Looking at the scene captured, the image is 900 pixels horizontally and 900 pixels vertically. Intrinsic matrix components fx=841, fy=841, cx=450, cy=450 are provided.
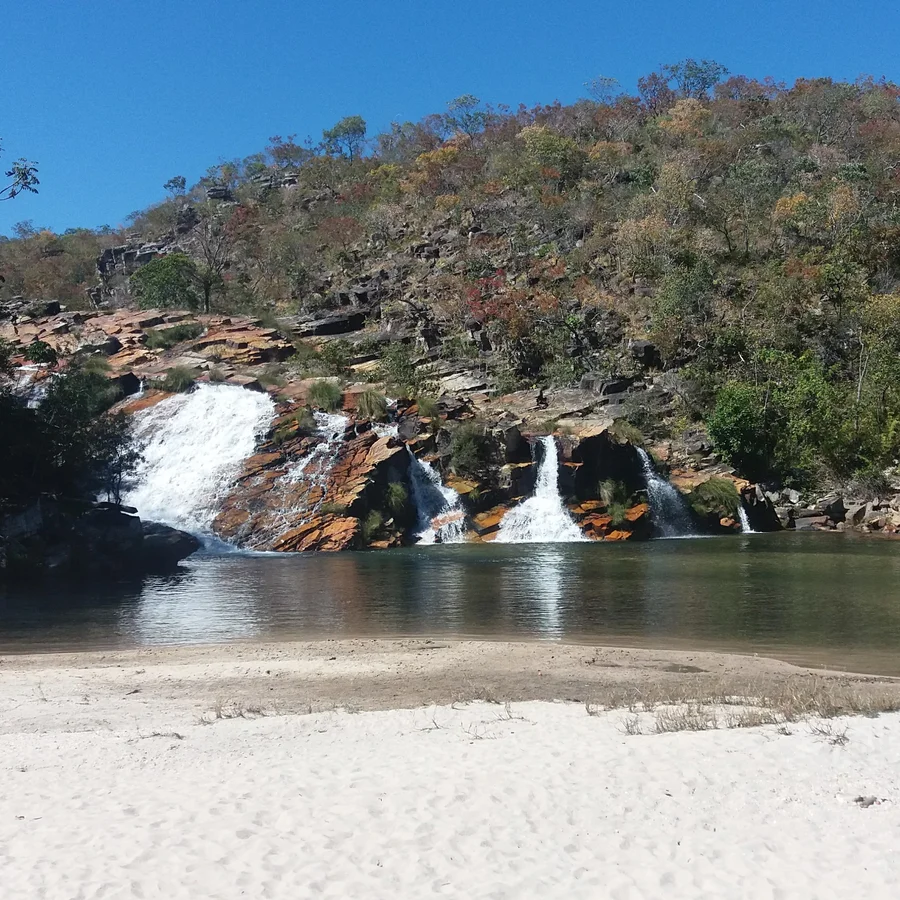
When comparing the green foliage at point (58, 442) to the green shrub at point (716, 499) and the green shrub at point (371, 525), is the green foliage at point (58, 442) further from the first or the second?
the green shrub at point (716, 499)

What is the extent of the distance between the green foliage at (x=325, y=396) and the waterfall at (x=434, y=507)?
5973 mm

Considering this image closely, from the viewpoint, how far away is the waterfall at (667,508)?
4288 centimetres

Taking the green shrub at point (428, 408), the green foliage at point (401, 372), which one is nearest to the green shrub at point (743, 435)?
the green shrub at point (428, 408)

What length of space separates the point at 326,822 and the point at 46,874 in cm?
217

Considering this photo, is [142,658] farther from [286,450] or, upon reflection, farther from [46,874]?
[286,450]

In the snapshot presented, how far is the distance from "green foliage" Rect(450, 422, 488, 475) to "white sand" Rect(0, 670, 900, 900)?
3242cm

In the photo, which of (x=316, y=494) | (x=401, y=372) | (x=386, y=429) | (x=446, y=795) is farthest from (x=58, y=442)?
(x=446, y=795)

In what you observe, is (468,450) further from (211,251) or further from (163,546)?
(211,251)

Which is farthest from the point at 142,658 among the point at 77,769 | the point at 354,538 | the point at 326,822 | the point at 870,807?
the point at 354,538

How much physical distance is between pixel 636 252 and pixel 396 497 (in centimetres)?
3683

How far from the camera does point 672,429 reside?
5038 centimetres

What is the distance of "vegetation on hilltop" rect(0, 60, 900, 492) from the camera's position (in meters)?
50.3

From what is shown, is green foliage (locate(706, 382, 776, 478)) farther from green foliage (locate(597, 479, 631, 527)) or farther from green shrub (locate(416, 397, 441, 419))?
green shrub (locate(416, 397, 441, 419))

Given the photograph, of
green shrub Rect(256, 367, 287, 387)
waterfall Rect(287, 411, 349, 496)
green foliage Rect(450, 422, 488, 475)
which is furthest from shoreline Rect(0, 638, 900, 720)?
green shrub Rect(256, 367, 287, 387)
